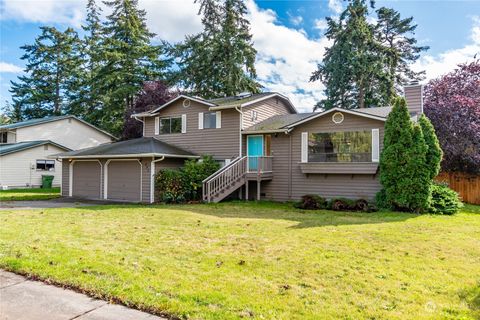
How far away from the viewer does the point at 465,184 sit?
663 inches

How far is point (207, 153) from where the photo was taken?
55.6 feet

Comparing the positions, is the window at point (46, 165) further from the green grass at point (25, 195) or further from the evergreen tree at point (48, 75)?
the evergreen tree at point (48, 75)

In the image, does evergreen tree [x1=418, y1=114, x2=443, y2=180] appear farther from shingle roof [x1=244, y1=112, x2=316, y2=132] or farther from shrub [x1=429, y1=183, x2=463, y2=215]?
shingle roof [x1=244, y1=112, x2=316, y2=132]

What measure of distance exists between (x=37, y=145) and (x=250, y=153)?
54.5 feet

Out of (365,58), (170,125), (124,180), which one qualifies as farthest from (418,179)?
(365,58)

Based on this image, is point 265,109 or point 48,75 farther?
point 48,75

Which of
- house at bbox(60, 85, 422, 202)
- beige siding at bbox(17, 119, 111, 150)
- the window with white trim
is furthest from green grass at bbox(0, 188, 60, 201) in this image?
beige siding at bbox(17, 119, 111, 150)

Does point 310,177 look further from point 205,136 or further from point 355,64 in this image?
point 355,64

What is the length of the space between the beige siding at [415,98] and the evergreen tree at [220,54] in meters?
16.6

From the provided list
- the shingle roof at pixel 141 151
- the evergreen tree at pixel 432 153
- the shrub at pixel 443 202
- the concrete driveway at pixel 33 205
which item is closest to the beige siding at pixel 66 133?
the shingle roof at pixel 141 151

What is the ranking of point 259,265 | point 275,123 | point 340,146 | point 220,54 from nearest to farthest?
1. point 259,265
2. point 340,146
3. point 275,123
4. point 220,54

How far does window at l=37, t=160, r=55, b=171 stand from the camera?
23.8 metres

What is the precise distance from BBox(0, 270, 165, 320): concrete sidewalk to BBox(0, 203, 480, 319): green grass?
154 mm

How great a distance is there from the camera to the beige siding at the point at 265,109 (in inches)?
647
